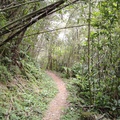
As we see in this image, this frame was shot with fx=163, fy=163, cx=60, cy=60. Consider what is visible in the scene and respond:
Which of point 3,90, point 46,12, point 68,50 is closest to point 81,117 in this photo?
point 3,90

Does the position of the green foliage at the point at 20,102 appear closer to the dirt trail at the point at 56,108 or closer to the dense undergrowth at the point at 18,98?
the dense undergrowth at the point at 18,98

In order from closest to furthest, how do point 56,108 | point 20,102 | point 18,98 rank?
1. point 20,102
2. point 18,98
3. point 56,108

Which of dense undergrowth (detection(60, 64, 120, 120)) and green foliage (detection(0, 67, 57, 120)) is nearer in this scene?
green foliage (detection(0, 67, 57, 120))

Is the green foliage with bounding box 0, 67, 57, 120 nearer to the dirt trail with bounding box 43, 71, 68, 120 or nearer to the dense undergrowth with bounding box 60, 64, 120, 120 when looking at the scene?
the dirt trail with bounding box 43, 71, 68, 120

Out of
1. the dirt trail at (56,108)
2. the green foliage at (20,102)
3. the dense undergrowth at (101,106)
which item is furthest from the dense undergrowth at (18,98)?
the dense undergrowth at (101,106)

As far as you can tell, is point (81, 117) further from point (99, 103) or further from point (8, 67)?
point (8, 67)

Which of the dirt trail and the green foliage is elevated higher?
the green foliage

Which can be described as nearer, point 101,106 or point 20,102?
point 20,102

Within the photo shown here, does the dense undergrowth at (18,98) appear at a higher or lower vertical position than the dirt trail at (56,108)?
higher

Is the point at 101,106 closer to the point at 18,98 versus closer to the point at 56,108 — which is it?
the point at 56,108

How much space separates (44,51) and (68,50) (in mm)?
2734

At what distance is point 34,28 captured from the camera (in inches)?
283

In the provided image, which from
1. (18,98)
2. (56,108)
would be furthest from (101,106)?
(18,98)

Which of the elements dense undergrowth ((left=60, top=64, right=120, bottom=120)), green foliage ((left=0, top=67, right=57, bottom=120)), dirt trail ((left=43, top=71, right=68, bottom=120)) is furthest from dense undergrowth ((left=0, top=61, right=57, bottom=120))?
dense undergrowth ((left=60, top=64, right=120, bottom=120))
